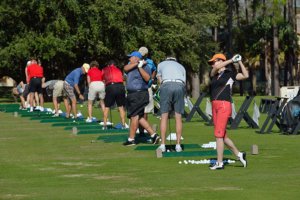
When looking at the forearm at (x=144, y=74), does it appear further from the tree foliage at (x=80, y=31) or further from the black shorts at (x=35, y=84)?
the tree foliage at (x=80, y=31)

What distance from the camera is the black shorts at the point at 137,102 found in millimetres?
19219

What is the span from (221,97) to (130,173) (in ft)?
6.08

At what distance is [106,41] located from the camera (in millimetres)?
54344

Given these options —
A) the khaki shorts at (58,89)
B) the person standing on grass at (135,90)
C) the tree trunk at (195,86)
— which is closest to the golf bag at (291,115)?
the person standing on grass at (135,90)

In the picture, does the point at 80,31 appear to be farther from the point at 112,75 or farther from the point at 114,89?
the point at 114,89

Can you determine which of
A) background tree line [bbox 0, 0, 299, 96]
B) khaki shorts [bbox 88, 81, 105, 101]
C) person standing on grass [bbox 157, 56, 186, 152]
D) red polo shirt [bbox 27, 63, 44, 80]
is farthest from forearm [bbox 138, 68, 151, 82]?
background tree line [bbox 0, 0, 299, 96]

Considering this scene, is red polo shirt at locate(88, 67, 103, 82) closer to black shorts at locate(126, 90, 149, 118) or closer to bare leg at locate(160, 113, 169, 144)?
black shorts at locate(126, 90, 149, 118)

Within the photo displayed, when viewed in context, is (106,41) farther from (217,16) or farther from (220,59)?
(220,59)

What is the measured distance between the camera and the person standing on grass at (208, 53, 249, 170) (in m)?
14.6

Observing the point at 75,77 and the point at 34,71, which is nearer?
the point at 75,77

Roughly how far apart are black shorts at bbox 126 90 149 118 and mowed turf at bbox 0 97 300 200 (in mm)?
737

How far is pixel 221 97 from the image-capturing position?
14711 millimetres

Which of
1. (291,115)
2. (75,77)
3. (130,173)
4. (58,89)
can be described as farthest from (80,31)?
(130,173)

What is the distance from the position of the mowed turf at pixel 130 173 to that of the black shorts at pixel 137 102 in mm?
737
